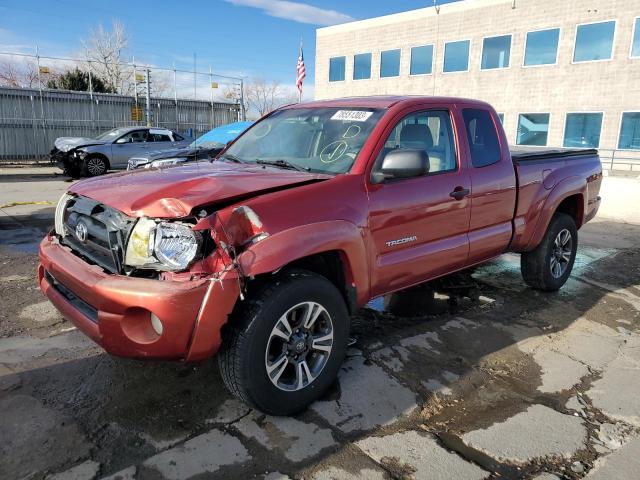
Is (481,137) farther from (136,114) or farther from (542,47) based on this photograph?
(542,47)

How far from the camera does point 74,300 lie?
9.81 ft

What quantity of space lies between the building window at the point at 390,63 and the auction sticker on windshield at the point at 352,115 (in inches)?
1053

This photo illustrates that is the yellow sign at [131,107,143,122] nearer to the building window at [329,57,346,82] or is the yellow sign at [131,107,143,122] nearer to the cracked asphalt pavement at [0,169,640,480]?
the building window at [329,57,346,82]

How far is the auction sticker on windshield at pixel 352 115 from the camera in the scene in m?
3.67

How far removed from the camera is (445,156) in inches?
157

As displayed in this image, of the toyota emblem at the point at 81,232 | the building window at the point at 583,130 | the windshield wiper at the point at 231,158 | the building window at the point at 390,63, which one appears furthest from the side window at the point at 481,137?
the building window at the point at 390,63

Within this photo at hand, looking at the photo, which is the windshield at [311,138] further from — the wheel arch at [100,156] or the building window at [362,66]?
the building window at [362,66]

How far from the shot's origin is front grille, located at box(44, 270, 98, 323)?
278 cm

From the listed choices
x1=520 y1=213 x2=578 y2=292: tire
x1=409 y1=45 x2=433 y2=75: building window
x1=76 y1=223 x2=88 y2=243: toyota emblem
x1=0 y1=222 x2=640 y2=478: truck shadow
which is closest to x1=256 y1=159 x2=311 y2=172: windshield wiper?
x1=76 y1=223 x2=88 y2=243: toyota emblem

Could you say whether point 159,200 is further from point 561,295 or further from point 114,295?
point 561,295

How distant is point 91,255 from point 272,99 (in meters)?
44.6

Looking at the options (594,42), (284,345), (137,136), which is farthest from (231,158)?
(594,42)

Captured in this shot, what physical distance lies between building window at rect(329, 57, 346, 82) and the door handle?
29.4 meters

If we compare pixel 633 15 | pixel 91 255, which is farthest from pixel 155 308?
pixel 633 15
